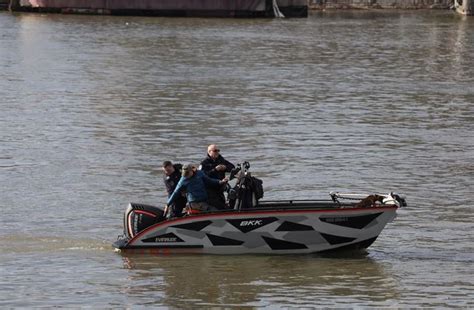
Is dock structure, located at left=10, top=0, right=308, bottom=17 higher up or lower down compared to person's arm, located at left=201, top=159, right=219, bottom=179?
lower down

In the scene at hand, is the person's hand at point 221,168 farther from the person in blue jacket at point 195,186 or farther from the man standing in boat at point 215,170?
the person in blue jacket at point 195,186

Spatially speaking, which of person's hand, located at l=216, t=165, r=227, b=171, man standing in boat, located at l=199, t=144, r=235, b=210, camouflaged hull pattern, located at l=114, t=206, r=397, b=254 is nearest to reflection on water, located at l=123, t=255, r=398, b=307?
camouflaged hull pattern, located at l=114, t=206, r=397, b=254

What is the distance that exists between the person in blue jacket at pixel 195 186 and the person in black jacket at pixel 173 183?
210 millimetres

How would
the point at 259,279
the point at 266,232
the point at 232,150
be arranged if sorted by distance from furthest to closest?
the point at 232,150, the point at 266,232, the point at 259,279

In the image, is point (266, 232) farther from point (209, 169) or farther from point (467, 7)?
point (467, 7)

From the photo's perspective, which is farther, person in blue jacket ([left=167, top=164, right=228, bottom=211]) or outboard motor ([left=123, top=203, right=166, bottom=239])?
outboard motor ([left=123, top=203, right=166, bottom=239])

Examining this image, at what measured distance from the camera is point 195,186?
23.9 metres

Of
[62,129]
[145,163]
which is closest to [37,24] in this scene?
[62,129]

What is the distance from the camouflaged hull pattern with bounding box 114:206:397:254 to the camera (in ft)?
77.8

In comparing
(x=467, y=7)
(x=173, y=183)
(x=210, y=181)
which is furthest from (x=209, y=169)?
(x=467, y=7)

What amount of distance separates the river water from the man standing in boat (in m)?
1.06

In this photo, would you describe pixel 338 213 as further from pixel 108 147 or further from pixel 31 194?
pixel 108 147

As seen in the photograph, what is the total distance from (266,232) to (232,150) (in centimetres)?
1382

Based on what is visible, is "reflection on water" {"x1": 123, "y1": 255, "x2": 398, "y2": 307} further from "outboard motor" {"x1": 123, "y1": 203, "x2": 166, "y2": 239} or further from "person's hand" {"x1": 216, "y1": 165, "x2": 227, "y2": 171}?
"person's hand" {"x1": 216, "y1": 165, "x2": 227, "y2": 171}
